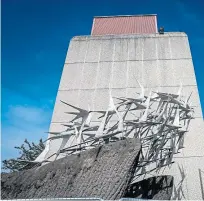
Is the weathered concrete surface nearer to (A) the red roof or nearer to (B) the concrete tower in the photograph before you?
(B) the concrete tower

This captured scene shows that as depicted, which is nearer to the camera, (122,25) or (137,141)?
(137,141)

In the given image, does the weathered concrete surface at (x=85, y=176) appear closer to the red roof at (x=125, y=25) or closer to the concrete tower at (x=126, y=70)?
the concrete tower at (x=126, y=70)

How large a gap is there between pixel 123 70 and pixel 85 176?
754 centimetres

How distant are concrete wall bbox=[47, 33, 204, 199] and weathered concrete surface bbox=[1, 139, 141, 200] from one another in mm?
3672

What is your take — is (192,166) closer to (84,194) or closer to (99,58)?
(84,194)

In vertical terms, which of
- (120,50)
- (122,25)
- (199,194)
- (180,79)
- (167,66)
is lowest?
(199,194)

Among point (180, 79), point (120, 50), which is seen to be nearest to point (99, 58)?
point (120, 50)

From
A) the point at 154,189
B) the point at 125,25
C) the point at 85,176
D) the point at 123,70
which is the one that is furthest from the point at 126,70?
the point at 85,176

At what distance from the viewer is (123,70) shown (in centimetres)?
1228

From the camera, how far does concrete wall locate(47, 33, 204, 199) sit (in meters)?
11.2

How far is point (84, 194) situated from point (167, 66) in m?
8.59

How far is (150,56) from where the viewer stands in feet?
41.2

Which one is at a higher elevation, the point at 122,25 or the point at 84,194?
the point at 122,25

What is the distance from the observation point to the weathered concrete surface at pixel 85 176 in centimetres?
524
